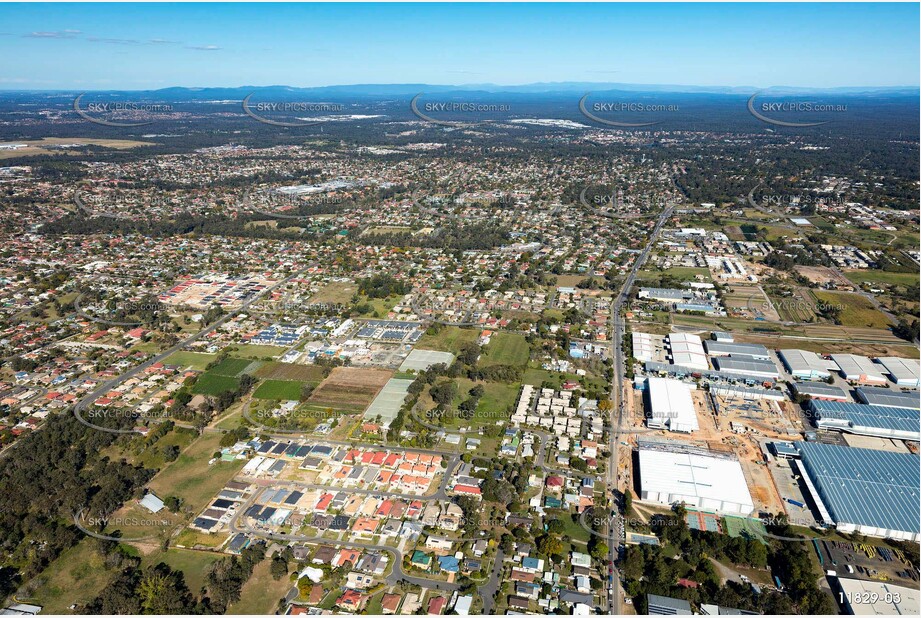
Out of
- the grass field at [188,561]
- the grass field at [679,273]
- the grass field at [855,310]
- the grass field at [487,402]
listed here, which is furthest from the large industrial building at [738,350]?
the grass field at [188,561]

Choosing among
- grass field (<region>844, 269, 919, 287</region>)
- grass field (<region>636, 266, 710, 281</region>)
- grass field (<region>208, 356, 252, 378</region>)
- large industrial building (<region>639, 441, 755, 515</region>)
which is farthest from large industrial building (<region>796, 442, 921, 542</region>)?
grass field (<region>208, 356, 252, 378</region>)

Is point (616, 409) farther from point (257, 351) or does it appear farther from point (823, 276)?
point (823, 276)

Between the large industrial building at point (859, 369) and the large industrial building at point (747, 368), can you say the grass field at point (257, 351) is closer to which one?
the large industrial building at point (747, 368)

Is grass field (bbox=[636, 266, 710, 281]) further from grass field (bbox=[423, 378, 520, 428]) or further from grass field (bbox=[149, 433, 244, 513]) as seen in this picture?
grass field (bbox=[149, 433, 244, 513])

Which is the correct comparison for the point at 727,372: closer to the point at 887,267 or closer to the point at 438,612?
the point at 438,612

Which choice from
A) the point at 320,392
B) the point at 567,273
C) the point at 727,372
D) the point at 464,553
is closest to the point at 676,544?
the point at 464,553

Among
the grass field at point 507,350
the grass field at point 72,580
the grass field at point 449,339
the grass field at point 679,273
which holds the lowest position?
the grass field at point 72,580
